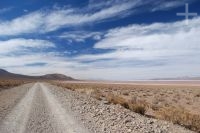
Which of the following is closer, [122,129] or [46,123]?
[122,129]

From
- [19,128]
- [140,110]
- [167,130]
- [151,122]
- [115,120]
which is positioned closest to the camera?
[167,130]

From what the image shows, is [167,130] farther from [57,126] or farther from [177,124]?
[57,126]

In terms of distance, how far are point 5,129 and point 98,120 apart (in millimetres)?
4653

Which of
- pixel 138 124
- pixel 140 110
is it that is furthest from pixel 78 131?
pixel 140 110

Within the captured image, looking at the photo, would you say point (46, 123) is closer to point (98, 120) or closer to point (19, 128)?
point (19, 128)

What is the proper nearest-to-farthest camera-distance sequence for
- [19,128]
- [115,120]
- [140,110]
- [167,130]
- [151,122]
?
[167,130]
[19,128]
[151,122]
[115,120]
[140,110]

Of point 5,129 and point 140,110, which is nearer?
point 5,129

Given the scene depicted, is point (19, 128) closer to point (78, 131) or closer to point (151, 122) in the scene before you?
point (78, 131)

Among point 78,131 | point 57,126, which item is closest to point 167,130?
point 78,131

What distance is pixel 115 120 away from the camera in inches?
Answer: 591

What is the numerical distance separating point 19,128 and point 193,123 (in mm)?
7386

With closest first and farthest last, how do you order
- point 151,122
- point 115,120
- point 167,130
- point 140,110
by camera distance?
point 167,130 → point 151,122 → point 115,120 → point 140,110

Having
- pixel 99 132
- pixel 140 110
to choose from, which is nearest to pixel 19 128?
pixel 99 132

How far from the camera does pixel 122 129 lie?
12.9 metres
